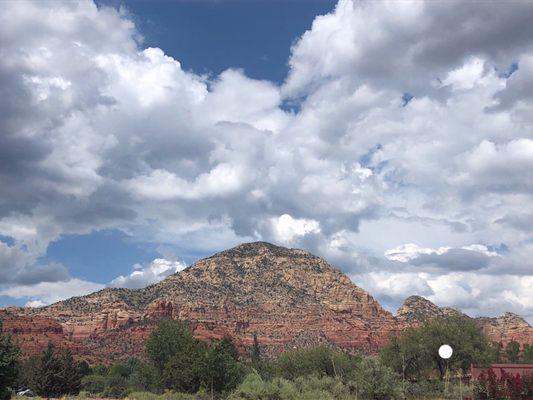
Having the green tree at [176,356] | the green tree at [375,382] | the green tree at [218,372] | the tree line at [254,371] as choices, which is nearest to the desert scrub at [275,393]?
the tree line at [254,371]

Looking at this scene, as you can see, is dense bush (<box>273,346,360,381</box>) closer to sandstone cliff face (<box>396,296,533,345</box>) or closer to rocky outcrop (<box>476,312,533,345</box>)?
sandstone cliff face (<box>396,296,533,345</box>)

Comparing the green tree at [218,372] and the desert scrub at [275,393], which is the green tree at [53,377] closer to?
the green tree at [218,372]

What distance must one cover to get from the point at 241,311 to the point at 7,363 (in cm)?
13599

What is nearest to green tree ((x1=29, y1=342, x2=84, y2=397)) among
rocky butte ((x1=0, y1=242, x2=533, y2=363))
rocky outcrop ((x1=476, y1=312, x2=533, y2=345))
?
rocky butte ((x1=0, y1=242, x2=533, y2=363))

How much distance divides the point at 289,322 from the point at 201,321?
92.2 ft

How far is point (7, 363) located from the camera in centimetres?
2588

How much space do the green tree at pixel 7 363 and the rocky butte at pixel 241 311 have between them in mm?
109304

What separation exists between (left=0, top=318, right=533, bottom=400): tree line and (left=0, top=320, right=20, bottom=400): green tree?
1.8 inches

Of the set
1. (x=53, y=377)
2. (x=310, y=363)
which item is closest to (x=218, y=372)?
(x=53, y=377)

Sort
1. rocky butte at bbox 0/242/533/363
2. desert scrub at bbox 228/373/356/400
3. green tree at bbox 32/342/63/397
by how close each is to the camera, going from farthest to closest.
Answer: rocky butte at bbox 0/242/533/363 → green tree at bbox 32/342/63/397 → desert scrub at bbox 228/373/356/400

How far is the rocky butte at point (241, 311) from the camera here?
472 ft

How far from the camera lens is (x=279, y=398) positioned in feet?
121

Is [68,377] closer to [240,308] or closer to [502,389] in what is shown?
[502,389]

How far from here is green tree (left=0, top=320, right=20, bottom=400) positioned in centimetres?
2600
